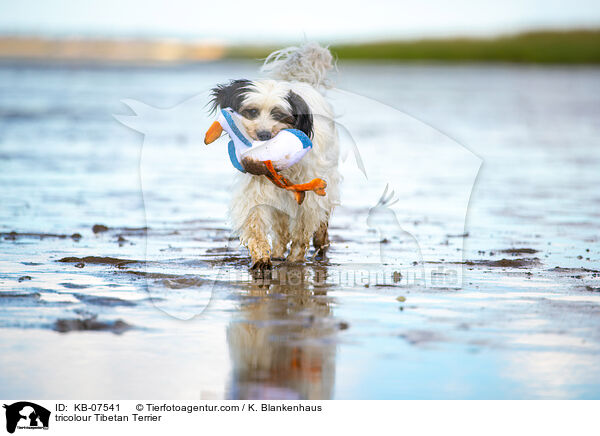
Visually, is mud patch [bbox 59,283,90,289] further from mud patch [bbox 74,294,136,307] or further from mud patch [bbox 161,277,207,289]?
mud patch [bbox 161,277,207,289]

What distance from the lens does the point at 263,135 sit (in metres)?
6.24

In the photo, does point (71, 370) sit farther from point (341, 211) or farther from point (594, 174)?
point (594, 174)

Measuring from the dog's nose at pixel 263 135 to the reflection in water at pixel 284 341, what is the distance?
0.97m

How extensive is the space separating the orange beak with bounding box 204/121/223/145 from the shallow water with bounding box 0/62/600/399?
57cm

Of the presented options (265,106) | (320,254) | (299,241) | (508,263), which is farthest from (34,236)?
(508,263)

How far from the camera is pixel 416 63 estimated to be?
206 feet

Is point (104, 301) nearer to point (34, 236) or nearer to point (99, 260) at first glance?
point (99, 260)

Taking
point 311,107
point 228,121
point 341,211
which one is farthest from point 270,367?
point 341,211

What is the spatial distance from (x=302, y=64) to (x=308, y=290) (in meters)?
2.08

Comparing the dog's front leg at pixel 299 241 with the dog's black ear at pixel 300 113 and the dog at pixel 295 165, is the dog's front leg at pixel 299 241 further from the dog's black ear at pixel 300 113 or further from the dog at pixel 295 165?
the dog's black ear at pixel 300 113

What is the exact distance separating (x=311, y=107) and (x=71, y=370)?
3.01 meters
